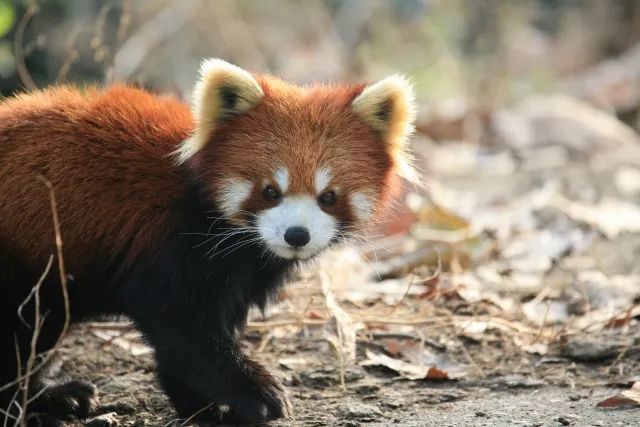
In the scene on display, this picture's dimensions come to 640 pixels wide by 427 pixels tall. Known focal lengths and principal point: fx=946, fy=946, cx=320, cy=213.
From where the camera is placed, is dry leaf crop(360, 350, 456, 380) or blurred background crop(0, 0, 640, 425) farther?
blurred background crop(0, 0, 640, 425)

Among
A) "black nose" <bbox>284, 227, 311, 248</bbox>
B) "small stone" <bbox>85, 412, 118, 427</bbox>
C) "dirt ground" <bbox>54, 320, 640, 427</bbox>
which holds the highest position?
"black nose" <bbox>284, 227, 311, 248</bbox>

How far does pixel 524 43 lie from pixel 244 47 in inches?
205

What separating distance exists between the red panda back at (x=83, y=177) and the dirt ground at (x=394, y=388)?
0.81 meters

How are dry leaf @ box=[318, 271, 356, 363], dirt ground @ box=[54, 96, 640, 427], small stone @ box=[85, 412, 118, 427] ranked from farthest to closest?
dry leaf @ box=[318, 271, 356, 363], dirt ground @ box=[54, 96, 640, 427], small stone @ box=[85, 412, 118, 427]

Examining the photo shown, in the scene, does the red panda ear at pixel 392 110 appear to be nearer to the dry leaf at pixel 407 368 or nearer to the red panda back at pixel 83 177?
the red panda back at pixel 83 177

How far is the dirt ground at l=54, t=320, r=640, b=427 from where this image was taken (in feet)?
12.5

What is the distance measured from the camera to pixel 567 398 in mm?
4027

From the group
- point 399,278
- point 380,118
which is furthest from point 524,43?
point 380,118

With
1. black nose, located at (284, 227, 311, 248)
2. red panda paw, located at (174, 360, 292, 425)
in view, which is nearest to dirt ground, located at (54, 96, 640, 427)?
red panda paw, located at (174, 360, 292, 425)

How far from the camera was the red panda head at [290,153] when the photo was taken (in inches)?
147

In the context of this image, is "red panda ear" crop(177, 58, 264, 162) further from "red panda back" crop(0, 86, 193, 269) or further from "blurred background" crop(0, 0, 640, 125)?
"blurred background" crop(0, 0, 640, 125)

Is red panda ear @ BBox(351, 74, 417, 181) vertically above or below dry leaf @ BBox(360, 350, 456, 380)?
above

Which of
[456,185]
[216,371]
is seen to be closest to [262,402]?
[216,371]

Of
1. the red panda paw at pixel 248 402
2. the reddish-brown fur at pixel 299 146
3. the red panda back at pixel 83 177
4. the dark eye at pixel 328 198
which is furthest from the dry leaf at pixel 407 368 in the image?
the red panda back at pixel 83 177
